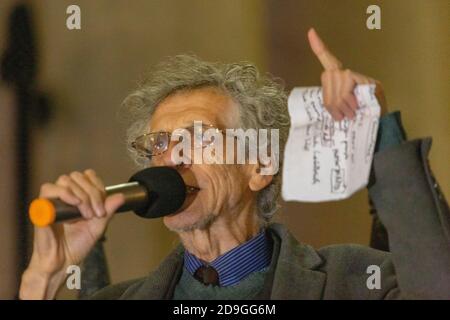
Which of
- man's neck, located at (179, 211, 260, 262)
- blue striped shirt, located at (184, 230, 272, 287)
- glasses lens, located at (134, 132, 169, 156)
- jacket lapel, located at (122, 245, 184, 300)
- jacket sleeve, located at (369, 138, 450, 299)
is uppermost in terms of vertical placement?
glasses lens, located at (134, 132, 169, 156)

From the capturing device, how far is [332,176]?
1.14 meters

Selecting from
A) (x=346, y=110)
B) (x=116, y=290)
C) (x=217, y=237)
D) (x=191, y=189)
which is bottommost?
(x=116, y=290)

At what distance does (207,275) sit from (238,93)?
15.5 inches

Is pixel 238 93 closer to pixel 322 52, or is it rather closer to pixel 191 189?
pixel 191 189

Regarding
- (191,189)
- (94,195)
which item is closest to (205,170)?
(191,189)

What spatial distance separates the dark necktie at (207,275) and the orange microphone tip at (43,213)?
19.6 inches

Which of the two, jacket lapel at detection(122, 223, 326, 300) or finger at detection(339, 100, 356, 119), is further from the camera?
jacket lapel at detection(122, 223, 326, 300)

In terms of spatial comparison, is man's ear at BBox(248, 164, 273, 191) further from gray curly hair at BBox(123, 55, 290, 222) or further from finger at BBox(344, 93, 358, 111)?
finger at BBox(344, 93, 358, 111)

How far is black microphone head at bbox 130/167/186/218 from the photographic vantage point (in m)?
1.21

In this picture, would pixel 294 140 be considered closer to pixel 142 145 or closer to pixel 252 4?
pixel 142 145

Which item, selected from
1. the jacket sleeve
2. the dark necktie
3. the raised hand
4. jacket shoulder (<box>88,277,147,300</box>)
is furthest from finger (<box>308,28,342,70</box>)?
jacket shoulder (<box>88,277,147,300</box>)

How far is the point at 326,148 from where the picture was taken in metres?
1.14
